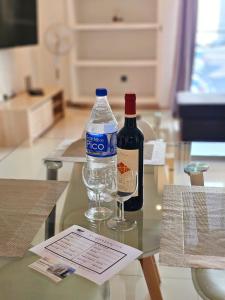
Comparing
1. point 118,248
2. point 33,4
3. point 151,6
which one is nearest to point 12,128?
point 33,4

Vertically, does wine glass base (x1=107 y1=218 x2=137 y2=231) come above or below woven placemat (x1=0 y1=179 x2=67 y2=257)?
below

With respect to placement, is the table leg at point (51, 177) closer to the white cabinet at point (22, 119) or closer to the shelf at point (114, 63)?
the white cabinet at point (22, 119)

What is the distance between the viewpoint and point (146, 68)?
18.3ft

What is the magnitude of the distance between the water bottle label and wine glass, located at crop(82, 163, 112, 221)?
112 millimetres

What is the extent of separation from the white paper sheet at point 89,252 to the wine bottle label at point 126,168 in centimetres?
17

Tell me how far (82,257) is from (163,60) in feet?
15.3

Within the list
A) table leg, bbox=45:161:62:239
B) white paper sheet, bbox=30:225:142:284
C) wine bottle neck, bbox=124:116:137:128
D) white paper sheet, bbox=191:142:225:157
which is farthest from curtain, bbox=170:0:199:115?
white paper sheet, bbox=30:225:142:284

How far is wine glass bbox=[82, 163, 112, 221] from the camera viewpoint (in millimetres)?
1151

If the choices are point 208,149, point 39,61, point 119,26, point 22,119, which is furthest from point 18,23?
point 208,149

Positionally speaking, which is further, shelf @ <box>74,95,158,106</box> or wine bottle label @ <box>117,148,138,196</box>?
shelf @ <box>74,95,158,106</box>

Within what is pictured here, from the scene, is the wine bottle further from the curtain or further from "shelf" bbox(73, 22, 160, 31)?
"shelf" bbox(73, 22, 160, 31)

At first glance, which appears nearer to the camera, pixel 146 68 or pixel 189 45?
pixel 189 45

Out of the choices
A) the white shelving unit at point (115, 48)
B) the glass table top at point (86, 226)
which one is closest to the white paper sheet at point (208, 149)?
the glass table top at point (86, 226)

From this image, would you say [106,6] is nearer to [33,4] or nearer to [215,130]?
[33,4]
